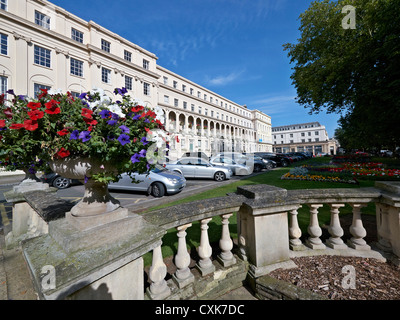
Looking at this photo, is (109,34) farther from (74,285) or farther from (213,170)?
(74,285)

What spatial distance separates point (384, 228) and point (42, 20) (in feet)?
100

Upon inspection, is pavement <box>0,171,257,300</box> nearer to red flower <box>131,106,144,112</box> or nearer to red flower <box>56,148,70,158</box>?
red flower <box>56,148,70,158</box>

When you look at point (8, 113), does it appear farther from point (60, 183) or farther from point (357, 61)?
point (357, 61)

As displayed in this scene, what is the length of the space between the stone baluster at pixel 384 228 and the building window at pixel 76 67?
28.0m

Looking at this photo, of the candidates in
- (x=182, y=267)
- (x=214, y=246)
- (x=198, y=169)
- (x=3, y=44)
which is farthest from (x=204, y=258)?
(x=3, y=44)

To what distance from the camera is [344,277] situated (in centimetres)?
226

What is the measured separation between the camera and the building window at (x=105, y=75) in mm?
23844

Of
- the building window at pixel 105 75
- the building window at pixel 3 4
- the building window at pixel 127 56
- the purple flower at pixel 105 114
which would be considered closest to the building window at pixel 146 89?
the building window at pixel 127 56

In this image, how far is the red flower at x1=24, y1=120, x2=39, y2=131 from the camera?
1.37 metres

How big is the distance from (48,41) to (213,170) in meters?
22.9

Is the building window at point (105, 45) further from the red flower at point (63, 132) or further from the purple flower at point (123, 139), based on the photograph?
the purple flower at point (123, 139)

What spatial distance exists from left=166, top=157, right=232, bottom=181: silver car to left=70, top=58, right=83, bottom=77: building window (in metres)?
19.0
